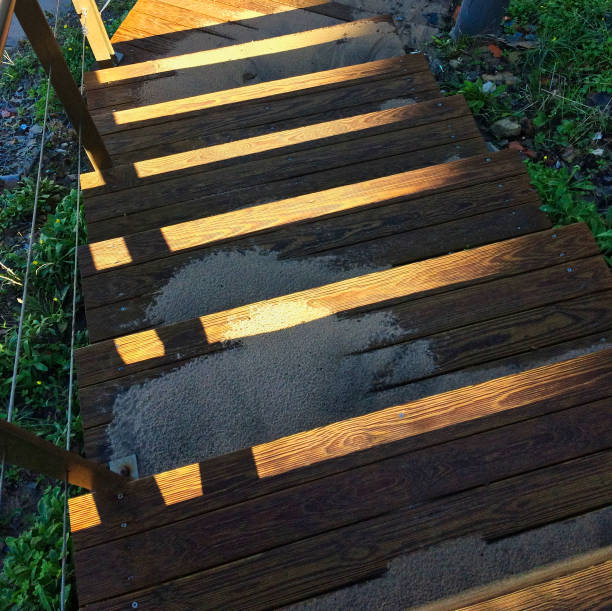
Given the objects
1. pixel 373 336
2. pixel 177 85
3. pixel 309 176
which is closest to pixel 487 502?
pixel 373 336

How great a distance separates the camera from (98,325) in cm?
202

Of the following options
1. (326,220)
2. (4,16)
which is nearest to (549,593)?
(326,220)

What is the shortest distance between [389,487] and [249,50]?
280 centimetres

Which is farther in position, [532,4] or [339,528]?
[532,4]

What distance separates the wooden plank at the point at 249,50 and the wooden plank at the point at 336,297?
2.02 meters

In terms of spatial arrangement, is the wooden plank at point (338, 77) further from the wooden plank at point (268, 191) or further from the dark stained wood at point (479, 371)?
the dark stained wood at point (479, 371)

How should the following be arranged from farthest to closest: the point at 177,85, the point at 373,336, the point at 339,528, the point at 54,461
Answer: the point at 177,85 < the point at 373,336 < the point at 339,528 < the point at 54,461

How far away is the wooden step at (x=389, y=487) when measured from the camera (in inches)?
56.1

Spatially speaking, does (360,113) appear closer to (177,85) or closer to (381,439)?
(177,85)

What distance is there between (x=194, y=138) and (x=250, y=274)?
41.4 inches

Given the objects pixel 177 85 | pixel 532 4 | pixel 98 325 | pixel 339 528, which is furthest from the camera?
pixel 532 4

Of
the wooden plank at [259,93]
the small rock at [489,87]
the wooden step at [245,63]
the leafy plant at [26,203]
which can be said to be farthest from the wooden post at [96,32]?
the small rock at [489,87]

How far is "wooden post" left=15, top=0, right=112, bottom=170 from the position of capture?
6.29ft

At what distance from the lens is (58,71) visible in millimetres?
2143
